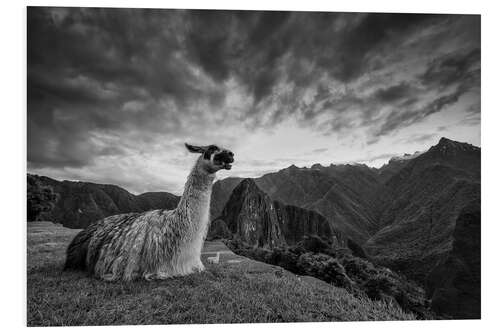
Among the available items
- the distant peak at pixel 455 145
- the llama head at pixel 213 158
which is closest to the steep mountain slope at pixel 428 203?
the distant peak at pixel 455 145

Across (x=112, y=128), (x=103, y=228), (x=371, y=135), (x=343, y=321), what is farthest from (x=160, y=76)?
(x=343, y=321)

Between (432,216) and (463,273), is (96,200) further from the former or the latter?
(432,216)

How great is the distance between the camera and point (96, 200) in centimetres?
476

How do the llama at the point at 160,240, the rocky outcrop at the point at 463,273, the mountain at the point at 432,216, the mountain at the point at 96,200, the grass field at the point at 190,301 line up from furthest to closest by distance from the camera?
the mountain at the point at 96,200 < the mountain at the point at 432,216 < the rocky outcrop at the point at 463,273 < the llama at the point at 160,240 < the grass field at the point at 190,301

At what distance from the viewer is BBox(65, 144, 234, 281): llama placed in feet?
10.7

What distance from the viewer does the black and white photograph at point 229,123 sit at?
3627 millimetres

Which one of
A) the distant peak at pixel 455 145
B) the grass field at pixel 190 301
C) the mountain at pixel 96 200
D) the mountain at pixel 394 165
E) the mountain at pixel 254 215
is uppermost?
the distant peak at pixel 455 145

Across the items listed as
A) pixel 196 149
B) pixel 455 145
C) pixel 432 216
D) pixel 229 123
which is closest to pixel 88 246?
pixel 196 149

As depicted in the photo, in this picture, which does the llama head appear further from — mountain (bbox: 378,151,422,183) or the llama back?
mountain (bbox: 378,151,422,183)

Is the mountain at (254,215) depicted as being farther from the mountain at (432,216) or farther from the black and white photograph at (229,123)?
the black and white photograph at (229,123)

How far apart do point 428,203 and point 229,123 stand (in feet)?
15.6

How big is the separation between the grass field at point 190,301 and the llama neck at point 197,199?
72 cm

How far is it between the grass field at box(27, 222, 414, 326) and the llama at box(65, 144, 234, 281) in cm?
15
